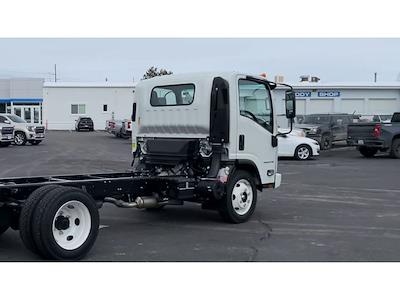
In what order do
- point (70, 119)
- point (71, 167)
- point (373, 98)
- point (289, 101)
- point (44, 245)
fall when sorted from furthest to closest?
point (70, 119), point (373, 98), point (71, 167), point (289, 101), point (44, 245)

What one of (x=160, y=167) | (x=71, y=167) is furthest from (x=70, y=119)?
(x=160, y=167)

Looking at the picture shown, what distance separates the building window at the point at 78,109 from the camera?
5706 centimetres

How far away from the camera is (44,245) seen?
234 inches

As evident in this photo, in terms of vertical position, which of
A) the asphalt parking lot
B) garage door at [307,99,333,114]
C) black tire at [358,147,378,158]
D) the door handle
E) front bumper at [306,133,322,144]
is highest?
garage door at [307,99,333,114]

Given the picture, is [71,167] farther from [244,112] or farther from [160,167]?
[244,112]

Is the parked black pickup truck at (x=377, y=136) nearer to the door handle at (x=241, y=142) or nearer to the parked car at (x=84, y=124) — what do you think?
the door handle at (x=241, y=142)

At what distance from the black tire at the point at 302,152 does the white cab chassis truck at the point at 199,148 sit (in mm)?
13300

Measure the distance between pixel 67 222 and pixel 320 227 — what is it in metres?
4.25

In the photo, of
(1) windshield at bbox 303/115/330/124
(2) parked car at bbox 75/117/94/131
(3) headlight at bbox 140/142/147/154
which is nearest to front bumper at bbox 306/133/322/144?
(1) windshield at bbox 303/115/330/124

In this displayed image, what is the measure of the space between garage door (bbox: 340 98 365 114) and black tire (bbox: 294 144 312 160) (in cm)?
1951

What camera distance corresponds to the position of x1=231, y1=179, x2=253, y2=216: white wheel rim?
8734mm

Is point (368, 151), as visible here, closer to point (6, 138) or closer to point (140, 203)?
point (6, 138)

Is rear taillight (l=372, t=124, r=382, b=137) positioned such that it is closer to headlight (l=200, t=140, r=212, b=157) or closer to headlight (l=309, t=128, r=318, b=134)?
headlight (l=309, t=128, r=318, b=134)

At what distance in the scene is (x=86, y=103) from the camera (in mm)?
57031
